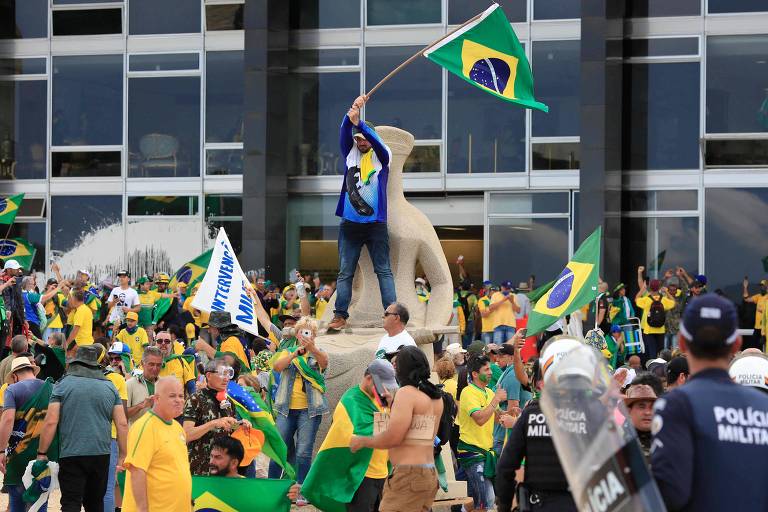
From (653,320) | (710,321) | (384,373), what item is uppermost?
(710,321)

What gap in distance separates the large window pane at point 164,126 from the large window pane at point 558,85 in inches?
303

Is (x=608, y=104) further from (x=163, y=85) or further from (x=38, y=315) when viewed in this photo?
(x=38, y=315)

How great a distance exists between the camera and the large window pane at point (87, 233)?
3108 cm

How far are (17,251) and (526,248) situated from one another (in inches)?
401

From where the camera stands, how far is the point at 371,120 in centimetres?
3016

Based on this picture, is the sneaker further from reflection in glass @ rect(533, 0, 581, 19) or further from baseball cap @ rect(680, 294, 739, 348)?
reflection in glass @ rect(533, 0, 581, 19)

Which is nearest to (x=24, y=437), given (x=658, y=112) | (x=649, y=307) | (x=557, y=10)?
(x=649, y=307)

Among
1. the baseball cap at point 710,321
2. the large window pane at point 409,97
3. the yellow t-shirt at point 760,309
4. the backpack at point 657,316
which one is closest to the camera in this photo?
the baseball cap at point 710,321

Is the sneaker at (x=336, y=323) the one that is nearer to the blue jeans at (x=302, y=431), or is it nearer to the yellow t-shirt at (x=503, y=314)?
the blue jeans at (x=302, y=431)

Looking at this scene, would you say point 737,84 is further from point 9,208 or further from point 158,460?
point 158,460

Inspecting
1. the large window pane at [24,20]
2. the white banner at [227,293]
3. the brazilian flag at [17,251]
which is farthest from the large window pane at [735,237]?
the white banner at [227,293]

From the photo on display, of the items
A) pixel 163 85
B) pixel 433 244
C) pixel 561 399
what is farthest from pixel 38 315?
pixel 561 399

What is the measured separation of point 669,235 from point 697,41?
4.01 meters

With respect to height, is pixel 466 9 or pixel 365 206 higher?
pixel 466 9
